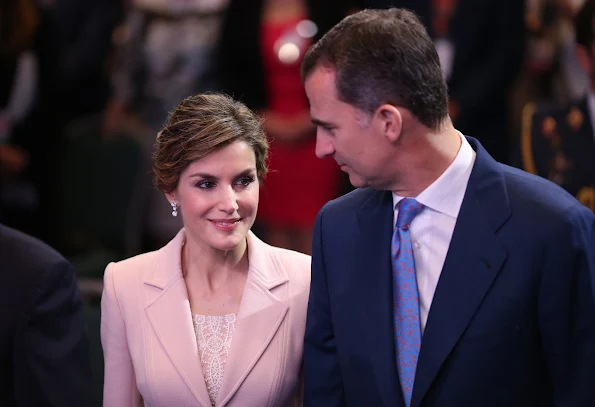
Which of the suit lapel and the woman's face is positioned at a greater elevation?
the woman's face

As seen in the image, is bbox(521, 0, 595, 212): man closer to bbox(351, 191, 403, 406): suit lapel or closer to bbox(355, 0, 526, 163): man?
bbox(351, 191, 403, 406): suit lapel

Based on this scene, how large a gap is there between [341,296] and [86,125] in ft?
9.62

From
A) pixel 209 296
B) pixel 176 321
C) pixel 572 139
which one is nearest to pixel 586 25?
pixel 572 139

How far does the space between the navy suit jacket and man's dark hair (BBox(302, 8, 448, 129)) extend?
0.66 feet

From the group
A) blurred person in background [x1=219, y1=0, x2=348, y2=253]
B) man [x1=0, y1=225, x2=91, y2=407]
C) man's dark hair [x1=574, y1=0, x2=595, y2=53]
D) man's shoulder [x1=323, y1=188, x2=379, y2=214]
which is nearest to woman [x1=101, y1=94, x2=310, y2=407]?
man [x1=0, y1=225, x2=91, y2=407]

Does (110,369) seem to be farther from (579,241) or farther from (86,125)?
(86,125)

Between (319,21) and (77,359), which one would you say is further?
(319,21)

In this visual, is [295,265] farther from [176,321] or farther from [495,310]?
[495,310]

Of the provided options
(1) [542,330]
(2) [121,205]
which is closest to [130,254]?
(2) [121,205]

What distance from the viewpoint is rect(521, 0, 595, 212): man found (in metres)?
3.20

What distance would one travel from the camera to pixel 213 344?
8.80ft

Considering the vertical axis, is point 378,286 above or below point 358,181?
below

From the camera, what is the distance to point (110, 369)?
2.68 meters

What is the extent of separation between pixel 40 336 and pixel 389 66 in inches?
45.8
